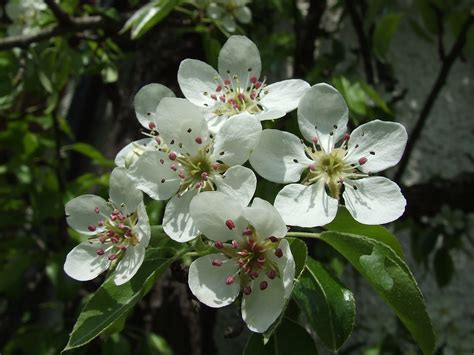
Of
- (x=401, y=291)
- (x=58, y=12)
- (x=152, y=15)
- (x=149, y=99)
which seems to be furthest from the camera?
(x=58, y=12)

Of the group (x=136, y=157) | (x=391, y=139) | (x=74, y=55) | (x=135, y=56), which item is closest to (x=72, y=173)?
(x=135, y=56)

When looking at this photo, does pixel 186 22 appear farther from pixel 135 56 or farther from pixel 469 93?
pixel 469 93

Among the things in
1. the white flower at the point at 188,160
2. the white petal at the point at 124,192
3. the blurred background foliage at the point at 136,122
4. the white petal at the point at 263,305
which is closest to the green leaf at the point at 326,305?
the white petal at the point at 263,305

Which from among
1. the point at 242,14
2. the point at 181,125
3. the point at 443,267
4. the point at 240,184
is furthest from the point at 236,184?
the point at 443,267

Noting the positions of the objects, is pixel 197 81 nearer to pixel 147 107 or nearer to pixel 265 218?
pixel 147 107

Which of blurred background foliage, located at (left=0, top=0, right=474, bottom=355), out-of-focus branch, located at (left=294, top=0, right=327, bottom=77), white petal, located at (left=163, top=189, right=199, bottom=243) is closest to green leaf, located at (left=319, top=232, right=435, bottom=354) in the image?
white petal, located at (left=163, top=189, right=199, bottom=243)

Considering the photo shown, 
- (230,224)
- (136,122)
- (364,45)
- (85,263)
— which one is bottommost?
(136,122)

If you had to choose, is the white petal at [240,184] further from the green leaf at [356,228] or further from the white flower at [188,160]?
the green leaf at [356,228]
